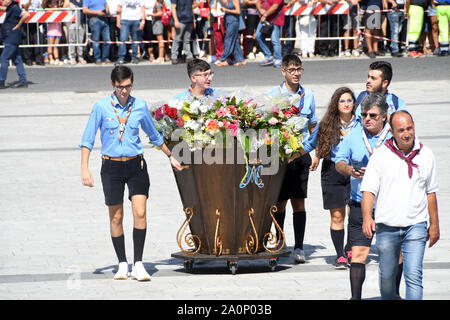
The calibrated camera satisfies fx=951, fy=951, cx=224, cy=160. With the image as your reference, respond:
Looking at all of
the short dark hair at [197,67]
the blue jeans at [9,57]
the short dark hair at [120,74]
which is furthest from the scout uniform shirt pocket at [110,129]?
the blue jeans at [9,57]

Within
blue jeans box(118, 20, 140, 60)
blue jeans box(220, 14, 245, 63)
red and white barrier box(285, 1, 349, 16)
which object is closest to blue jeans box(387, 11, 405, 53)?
red and white barrier box(285, 1, 349, 16)

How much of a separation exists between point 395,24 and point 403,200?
16.1 m

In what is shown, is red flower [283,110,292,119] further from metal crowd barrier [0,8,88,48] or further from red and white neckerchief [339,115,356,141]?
metal crowd barrier [0,8,88,48]

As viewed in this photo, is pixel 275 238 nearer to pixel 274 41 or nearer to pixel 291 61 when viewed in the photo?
pixel 291 61

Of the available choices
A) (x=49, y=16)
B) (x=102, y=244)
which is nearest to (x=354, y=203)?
(x=102, y=244)

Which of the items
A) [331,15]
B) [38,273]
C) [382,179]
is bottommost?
[38,273]

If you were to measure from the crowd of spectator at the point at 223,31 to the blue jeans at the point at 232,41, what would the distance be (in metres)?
0.02

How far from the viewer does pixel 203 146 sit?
7.61 m

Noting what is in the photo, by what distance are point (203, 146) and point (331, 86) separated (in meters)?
10.8

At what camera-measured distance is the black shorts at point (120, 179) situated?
771 centimetres

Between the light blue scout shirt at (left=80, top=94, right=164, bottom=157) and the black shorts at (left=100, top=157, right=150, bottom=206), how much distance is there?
0.28ft

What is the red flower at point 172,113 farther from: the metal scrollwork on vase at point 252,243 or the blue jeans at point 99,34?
the blue jeans at point 99,34
